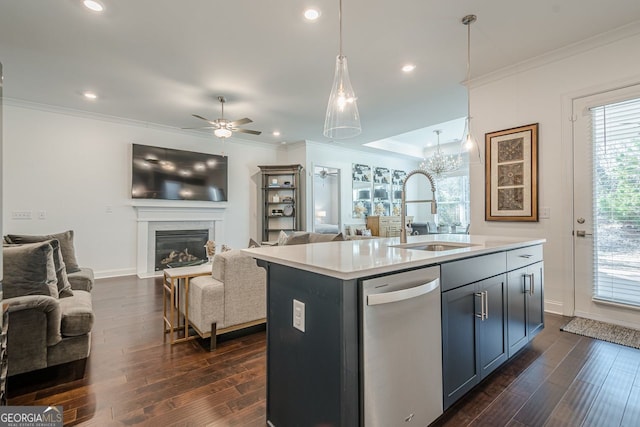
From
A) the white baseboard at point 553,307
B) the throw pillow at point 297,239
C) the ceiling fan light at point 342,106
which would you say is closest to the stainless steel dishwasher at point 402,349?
the ceiling fan light at point 342,106

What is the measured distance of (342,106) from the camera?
2090 millimetres

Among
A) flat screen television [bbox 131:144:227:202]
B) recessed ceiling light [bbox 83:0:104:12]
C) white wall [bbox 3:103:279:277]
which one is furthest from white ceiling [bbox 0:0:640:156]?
flat screen television [bbox 131:144:227:202]

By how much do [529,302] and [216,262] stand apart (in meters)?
2.62

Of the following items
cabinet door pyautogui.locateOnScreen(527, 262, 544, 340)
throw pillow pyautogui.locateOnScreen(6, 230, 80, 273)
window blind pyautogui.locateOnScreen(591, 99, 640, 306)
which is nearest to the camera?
cabinet door pyautogui.locateOnScreen(527, 262, 544, 340)

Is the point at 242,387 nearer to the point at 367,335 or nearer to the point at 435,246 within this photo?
the point at 367,335

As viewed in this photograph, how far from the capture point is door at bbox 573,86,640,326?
2.75 m

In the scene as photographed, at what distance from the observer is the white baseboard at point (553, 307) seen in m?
3.20

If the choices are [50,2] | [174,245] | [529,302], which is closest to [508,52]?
[529,302]

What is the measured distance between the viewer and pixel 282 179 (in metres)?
6.84

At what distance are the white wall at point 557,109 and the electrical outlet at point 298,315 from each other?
329cm

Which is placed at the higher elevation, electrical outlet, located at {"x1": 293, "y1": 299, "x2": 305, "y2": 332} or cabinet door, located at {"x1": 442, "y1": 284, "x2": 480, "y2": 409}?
electrical outlet, located at {"x1": 293, "y1": 299, "x2": 305, "y2": 332}

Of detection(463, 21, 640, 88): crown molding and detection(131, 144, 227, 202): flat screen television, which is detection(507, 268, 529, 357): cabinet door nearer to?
detection(463, 21, 640, 88): crown molding

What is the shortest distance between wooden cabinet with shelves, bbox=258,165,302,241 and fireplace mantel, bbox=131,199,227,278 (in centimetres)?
98

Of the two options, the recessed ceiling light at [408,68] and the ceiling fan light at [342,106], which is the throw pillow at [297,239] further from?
the recessed ceiling light at [408,68]
